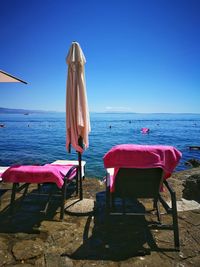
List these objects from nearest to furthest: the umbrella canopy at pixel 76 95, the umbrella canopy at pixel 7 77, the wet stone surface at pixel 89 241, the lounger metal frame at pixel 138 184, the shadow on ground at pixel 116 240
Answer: the wet stone surface at pixel 89 241, the shadow on ground at pixel 116 240, the lounger metal frame at pixel 138 184, the umbrella canopy at pixel 76 95, the umbrella canopy at pixel 7 77

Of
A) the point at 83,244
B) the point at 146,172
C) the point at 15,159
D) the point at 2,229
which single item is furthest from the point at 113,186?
the point at 15,159

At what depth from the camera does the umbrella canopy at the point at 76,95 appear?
16.6ft

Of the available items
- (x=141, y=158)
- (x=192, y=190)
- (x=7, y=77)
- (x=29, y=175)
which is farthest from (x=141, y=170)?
(x=7, y=77)

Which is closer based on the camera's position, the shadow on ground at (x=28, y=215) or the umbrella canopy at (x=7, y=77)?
the shadow on ground at (x=28, y=215)

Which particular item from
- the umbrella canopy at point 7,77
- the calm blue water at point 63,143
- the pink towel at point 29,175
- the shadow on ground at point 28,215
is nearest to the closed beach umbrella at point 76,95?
the pink towel at point 29,175

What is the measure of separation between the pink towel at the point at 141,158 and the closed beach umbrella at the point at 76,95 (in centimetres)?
154

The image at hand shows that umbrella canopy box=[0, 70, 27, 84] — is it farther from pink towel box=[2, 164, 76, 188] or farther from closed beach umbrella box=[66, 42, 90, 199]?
pink towel box=[2, 164, 76, 188]

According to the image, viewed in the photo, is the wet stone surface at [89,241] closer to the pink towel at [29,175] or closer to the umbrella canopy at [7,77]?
the pink towel at [29,175]

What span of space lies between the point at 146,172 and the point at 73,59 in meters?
3.07

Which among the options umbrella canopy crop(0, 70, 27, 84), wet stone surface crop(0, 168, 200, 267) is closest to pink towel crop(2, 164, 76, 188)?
wet stone surface crop(0, 168, 200, 267)

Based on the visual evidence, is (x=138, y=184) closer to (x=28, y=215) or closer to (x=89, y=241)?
(x=89, y=241)

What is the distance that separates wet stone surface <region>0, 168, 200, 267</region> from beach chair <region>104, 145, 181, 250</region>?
0.96ft

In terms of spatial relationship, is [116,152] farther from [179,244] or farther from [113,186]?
[179,244]

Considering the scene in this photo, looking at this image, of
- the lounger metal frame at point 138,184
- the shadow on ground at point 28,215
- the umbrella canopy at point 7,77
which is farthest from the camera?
the umbrella canopy at point 7,77
